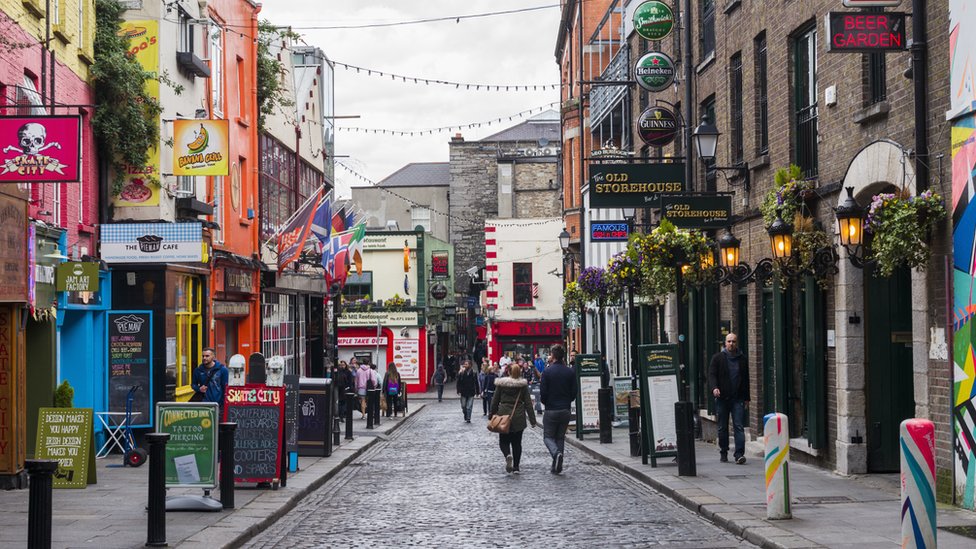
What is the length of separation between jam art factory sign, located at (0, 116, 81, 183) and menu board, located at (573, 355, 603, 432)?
12464mm

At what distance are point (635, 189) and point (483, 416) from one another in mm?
18955

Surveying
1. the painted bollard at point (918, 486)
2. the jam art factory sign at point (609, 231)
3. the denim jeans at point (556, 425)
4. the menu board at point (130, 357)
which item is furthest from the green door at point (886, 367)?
the jam art factory sign at point (609, 231)

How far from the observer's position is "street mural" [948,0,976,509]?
12.0m

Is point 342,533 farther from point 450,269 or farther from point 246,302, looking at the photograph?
point 450,269

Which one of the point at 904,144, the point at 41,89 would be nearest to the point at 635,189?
the point at 904,144

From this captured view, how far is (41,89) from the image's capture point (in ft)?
60.3

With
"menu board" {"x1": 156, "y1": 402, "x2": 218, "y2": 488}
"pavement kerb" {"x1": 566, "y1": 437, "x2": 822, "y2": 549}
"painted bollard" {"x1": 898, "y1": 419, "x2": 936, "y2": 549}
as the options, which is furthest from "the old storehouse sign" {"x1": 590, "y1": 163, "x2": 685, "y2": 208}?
"painted bollard" {"x1": 898, "y1": 419, "x2": 936, "y2": 549}

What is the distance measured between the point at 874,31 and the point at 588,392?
1316 cm

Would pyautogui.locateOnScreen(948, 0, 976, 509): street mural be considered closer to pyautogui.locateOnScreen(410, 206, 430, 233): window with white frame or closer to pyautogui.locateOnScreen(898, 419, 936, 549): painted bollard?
pyautogui.locateOnScreen(898, 419, 936, 549): painted bollard

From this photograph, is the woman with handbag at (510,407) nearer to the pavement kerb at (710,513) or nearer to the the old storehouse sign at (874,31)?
the pavement kerb at (710,513)

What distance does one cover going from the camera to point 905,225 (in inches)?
500

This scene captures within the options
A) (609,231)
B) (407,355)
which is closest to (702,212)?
(609,231)

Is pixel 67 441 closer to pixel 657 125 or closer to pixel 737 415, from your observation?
pixel 737 415

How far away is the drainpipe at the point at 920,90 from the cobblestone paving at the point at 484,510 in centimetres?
423
